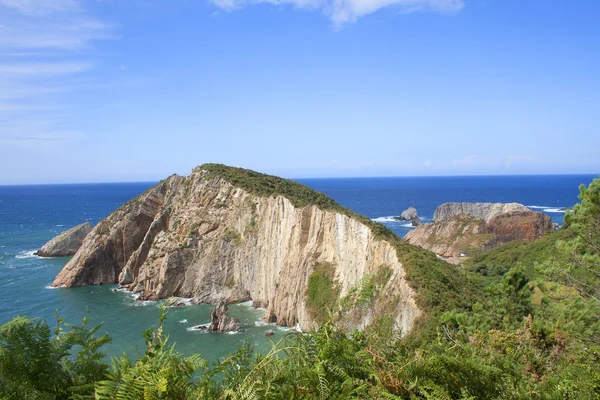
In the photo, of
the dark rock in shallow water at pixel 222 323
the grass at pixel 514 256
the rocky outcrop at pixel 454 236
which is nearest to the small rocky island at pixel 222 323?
the dark rock in shallow water at pixel 222 323

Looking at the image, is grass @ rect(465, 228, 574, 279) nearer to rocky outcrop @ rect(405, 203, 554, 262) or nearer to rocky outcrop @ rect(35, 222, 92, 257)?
rocky outcrop @ rect(405, 203, 554, 262)

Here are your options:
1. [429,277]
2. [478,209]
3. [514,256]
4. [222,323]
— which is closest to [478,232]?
[478,209]

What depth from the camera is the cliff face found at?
127 ft

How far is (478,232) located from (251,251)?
52598mm

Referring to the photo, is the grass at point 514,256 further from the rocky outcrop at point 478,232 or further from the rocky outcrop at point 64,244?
the rocky outcrop at point 64,244

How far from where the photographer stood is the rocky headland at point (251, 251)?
1384 inches

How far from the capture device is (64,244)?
77125 mm

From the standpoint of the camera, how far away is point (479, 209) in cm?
10544

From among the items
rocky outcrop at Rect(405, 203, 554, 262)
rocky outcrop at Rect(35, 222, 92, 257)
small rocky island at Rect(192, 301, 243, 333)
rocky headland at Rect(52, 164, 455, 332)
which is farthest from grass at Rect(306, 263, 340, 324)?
rocky outcrop at Rect(35, 222, 92, 257)

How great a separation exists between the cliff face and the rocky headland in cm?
12

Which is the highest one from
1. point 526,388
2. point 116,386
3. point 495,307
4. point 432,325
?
point 116,386

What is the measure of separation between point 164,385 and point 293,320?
39.7 metres

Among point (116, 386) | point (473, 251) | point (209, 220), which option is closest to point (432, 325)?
point (116, 386)

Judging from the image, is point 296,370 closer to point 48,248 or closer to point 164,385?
point 164,385
